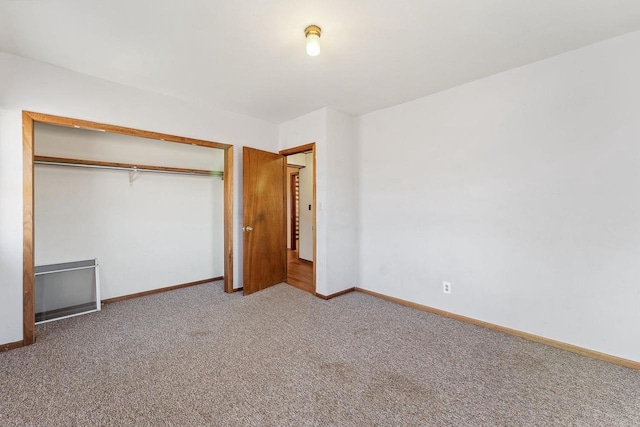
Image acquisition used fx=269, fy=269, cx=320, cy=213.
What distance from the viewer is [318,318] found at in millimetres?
2857

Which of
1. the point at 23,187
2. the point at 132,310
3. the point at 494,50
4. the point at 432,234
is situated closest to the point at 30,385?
the point at 132,310

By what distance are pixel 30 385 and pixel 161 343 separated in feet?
2.53

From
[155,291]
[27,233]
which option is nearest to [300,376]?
[27,233]

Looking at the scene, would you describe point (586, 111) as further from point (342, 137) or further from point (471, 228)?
point (342, 137)

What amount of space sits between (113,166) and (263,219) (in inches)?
74.4

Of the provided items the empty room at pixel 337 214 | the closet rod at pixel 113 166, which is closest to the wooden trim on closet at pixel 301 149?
the empty room at pixel 337 214

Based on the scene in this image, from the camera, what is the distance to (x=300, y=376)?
189 cm

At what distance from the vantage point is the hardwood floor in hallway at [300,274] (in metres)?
3.99

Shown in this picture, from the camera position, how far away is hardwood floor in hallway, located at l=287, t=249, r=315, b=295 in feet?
13.1

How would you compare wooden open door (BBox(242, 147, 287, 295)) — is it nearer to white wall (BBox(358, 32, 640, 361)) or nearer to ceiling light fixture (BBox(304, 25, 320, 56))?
white wall (BBox(358, 32, 640, 361))

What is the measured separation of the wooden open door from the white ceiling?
3.79ft

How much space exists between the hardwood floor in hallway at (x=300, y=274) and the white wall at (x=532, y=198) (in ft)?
Answer: 4.20

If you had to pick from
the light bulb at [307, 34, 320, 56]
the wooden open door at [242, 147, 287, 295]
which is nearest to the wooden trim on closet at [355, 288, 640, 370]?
the wooden open door at [242, 147, 287, 295]

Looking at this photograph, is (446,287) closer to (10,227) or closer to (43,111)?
(10,227)
